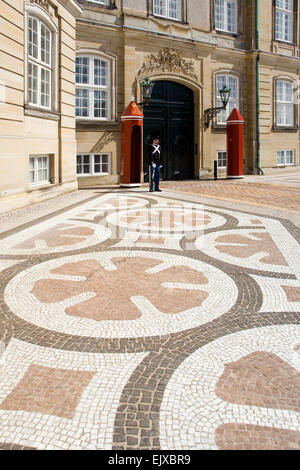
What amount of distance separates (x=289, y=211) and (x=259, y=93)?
15.2 meters

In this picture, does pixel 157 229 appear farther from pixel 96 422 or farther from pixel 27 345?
pixel 96 422

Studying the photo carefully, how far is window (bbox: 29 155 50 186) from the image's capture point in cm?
1217

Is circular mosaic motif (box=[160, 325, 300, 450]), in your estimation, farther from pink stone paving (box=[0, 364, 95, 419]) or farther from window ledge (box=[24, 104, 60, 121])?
window ledge (box=[24, 104, 60, 121])

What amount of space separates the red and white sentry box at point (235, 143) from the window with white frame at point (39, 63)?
10.1 metres

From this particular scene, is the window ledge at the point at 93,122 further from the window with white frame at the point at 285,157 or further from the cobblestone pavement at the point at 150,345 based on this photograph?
the cobblestone pavement at the point at 150,345

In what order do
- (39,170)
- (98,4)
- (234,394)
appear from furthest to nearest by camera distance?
(98,4) < (39,170) < (234,394)

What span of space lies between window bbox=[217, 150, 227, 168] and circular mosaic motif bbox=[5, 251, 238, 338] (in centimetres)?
1738

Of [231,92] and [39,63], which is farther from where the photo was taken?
[231,92]

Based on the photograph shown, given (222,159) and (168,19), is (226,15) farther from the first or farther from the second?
(222,159)

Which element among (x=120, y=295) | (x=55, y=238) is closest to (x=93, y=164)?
(x=55, y=238)

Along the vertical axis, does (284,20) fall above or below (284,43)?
above

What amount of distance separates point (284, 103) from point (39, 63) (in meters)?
17.4

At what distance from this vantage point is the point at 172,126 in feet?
68.1

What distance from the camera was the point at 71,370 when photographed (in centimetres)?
289
